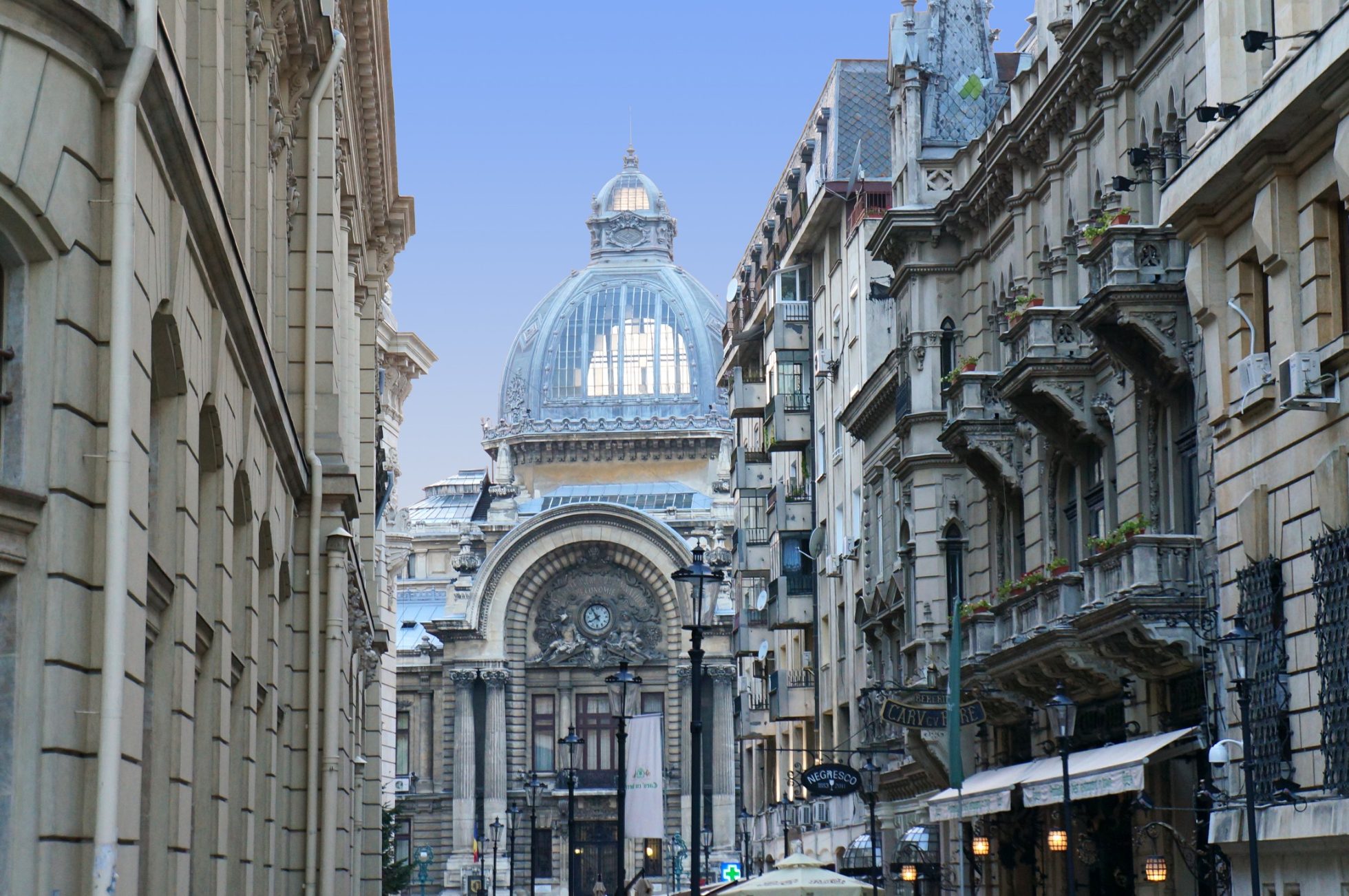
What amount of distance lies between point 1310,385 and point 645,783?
20.6 meters

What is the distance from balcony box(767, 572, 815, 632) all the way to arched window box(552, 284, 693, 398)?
180 feet

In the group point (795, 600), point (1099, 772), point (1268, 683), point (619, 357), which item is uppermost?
point (619, 357)

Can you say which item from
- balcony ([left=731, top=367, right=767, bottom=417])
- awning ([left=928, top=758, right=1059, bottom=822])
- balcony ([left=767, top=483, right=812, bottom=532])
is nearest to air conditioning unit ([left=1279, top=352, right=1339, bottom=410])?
awning ([left=928, top=758, right=1059, bottom=822])

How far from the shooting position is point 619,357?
116 meters

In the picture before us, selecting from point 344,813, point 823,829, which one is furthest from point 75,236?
point 823,829

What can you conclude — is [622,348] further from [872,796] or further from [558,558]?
[872,796]

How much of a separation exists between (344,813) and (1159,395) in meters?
15.1

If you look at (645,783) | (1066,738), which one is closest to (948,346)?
(645,783)

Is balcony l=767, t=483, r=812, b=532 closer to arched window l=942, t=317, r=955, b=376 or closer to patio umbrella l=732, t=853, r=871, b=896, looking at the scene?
arched window l=942, t=317, r=955, b=376

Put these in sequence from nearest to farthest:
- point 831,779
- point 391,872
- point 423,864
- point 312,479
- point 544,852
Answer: point 312,479, point 831,779, point 391,872, point 423,864, point 544,852

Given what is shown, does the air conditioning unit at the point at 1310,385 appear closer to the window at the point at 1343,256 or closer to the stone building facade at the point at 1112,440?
the stone building facade at the point at 1112,440

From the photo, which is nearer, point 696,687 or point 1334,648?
point 1334,648

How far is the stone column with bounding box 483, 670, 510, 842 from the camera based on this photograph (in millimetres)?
100812

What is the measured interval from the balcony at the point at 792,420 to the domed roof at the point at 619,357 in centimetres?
5027
